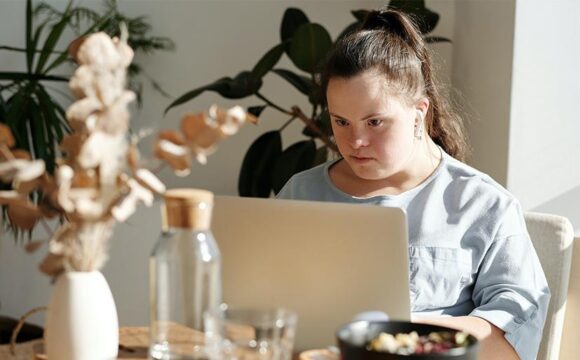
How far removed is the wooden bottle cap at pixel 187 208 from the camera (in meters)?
1.23

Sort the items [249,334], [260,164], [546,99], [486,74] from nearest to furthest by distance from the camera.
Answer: [249,334] → [546,99] → [486,74] → [260,164]

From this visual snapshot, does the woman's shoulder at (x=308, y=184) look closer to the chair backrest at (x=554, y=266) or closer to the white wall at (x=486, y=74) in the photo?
the chair backrest at (x=554, y=266)

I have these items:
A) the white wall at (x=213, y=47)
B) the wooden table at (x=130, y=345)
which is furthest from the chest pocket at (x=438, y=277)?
the white wall at (x=213, y=47)

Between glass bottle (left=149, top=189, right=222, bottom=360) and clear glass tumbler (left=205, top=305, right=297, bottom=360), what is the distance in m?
0.12

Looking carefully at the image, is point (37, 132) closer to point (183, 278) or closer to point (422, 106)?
point (422, 106)

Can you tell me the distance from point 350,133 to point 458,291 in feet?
1.17

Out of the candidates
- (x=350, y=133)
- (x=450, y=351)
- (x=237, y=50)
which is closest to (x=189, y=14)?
(x=237, y=50)

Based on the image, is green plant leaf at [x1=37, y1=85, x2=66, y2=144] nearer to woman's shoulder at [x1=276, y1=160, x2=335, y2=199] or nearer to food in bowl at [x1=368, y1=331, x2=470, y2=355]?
woman's shoulder at [x1=276, y1=160, x2=335, y2=199]

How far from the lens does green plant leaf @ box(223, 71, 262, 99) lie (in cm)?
310

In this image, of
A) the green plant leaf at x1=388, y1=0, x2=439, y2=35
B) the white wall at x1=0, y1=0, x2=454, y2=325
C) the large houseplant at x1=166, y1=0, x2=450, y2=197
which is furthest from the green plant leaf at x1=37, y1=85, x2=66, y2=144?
the green plant leaf at x1=388, y1=0, x2=439, y2=35

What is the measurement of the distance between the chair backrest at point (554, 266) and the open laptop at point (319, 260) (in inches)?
22.4

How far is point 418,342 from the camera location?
117 centimetres

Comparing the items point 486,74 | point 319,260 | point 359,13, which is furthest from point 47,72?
point 319,260

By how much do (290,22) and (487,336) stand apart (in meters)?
1.75
